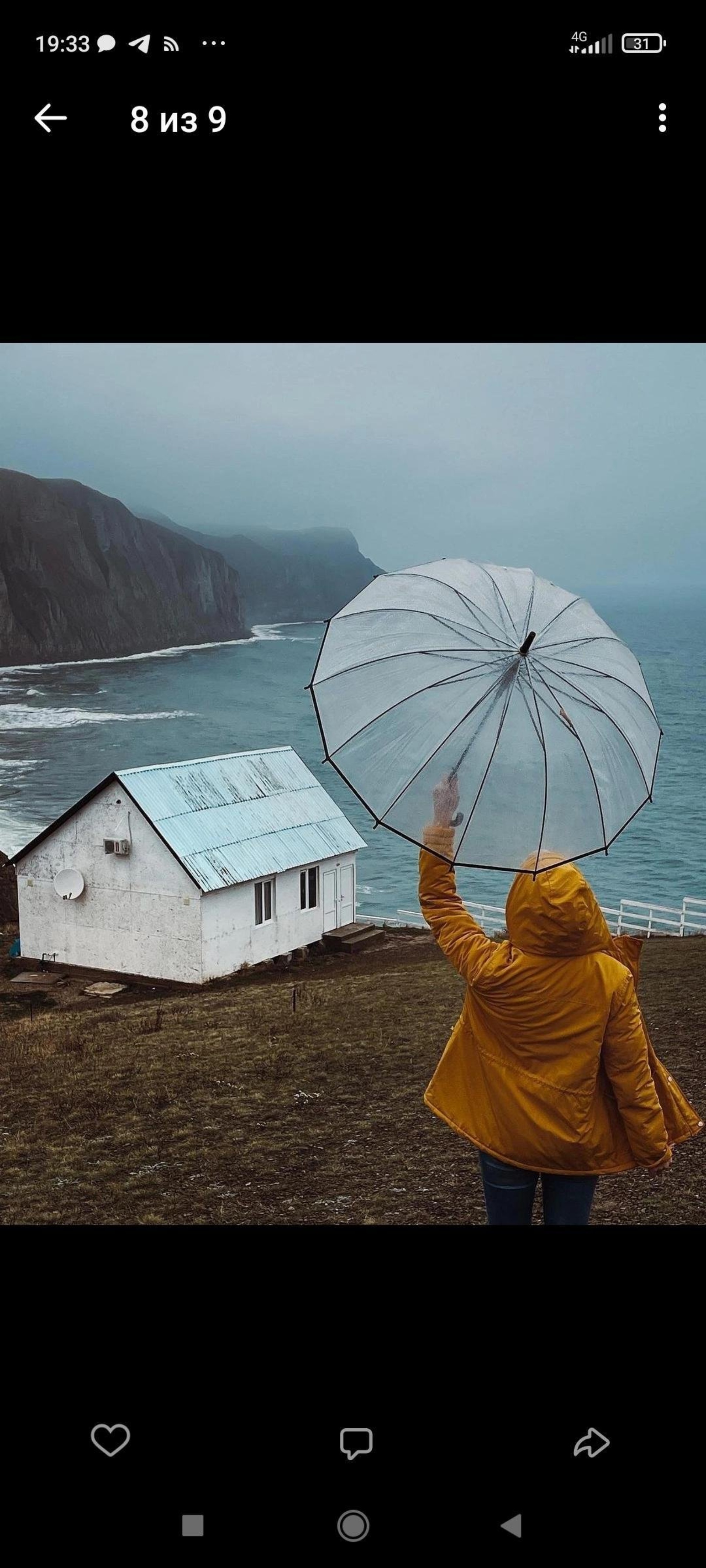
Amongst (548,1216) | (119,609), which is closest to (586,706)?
(548,1216)

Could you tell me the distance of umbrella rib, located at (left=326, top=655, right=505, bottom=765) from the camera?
2.49m

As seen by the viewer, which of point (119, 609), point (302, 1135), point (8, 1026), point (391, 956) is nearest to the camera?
point (302, 1135)

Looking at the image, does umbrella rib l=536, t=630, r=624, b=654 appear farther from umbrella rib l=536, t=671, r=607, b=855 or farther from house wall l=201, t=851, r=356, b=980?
house wall l=201, t=851, r=356, b=980

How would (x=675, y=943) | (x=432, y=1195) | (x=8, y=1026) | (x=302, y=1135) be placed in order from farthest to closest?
(x=675, y=943) < (x=8, y=1026) < (x=302, y=1135) < (x=432, y=1195)

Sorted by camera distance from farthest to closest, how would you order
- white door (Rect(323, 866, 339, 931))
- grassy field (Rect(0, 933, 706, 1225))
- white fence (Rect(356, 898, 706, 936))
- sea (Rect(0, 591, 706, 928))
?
sea (Rect(0, 591, 706, 928))
white door (Rect(323, 866, 339, 931))
white fence (Rect(356, 898, 706, 936))
grassy field (Rect(0, 933, 706, 1225))

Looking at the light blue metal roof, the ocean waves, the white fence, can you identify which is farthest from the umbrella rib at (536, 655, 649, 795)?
the ocean waves

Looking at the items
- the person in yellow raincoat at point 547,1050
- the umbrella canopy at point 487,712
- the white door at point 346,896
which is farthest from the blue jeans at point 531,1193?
the white door at point 346,896
